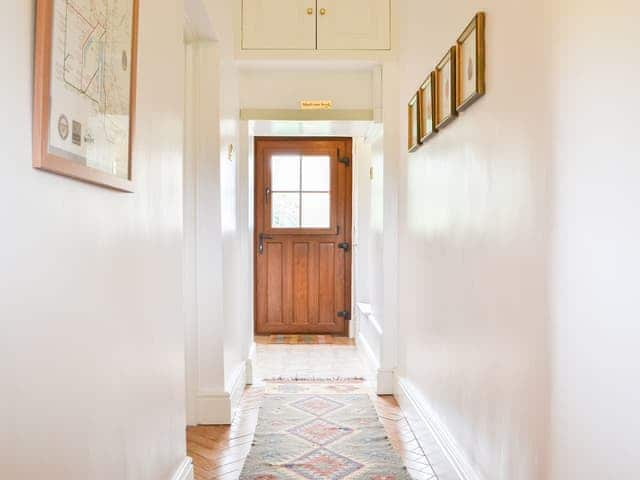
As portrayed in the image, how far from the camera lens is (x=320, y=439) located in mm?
2908

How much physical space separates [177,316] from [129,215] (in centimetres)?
61

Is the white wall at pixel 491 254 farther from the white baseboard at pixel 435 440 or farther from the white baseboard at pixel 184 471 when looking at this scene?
the white baseboard at pixel 184 471

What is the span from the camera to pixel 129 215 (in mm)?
1521

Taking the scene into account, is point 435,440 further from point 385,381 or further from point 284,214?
point 284,214

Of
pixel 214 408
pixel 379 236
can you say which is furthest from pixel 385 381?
pixel 214 408

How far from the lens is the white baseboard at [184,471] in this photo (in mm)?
2043

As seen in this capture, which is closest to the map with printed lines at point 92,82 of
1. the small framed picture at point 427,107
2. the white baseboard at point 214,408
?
the small framed picture at point 427,107

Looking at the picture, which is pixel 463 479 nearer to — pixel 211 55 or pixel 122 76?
pixel 122 76

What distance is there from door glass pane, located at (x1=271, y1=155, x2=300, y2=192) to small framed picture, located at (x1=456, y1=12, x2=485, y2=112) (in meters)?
3.90

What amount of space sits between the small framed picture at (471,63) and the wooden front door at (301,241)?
3.86 m

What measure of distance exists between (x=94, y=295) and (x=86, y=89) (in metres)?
0.40

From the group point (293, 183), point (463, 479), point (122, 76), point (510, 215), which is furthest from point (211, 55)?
point (293, 183)

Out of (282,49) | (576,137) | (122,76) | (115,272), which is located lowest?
(115,272)

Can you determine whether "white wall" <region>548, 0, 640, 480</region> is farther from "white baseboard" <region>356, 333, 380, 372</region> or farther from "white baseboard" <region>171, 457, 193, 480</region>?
"white baseboard" <region>356, 333, 380, 372</region>
